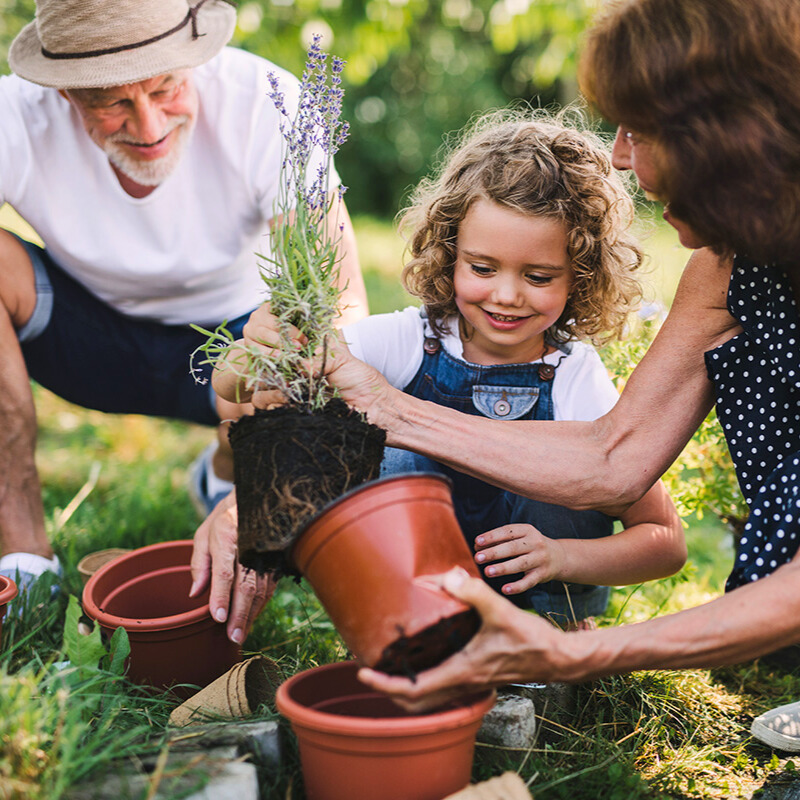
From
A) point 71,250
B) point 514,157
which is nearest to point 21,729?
point 514,157

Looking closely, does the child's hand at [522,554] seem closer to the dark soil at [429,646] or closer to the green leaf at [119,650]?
the dark soil at [429,646]

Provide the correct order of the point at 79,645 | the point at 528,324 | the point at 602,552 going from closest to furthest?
1. the point at 79,645
2. the point at 602,552
3. the point at 528,324

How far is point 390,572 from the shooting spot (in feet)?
4.81

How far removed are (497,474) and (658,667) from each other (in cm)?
57

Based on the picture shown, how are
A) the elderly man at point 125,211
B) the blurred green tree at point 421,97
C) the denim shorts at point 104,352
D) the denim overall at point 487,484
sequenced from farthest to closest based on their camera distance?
1. the blurred green tree at point 421,97
2. the denim shorts at point 104,352
3. the elderly man at point 125,211
4. the denim overall at point 487,484

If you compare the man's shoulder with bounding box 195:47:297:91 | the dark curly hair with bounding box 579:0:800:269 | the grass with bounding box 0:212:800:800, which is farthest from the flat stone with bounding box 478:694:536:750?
the man's shoulder with bounding box 195:47:297:91

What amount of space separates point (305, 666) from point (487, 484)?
0.69 m

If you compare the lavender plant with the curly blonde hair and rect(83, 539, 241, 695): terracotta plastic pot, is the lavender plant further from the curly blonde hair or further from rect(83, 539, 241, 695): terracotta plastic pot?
rect(83, 539, 241, 695): terracotta plastic pot

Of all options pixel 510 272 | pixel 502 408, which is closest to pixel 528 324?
pixel 510 272

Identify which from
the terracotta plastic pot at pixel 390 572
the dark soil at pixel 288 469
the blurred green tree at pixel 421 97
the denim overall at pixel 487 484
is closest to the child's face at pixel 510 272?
the denim overall at pixel 487 484

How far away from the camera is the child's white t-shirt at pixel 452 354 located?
2336 mm

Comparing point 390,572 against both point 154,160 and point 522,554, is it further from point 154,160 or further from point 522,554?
point 154,160

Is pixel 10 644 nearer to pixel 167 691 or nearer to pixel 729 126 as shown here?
pixel 167 691

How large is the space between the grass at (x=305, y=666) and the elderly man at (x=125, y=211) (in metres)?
0.29
